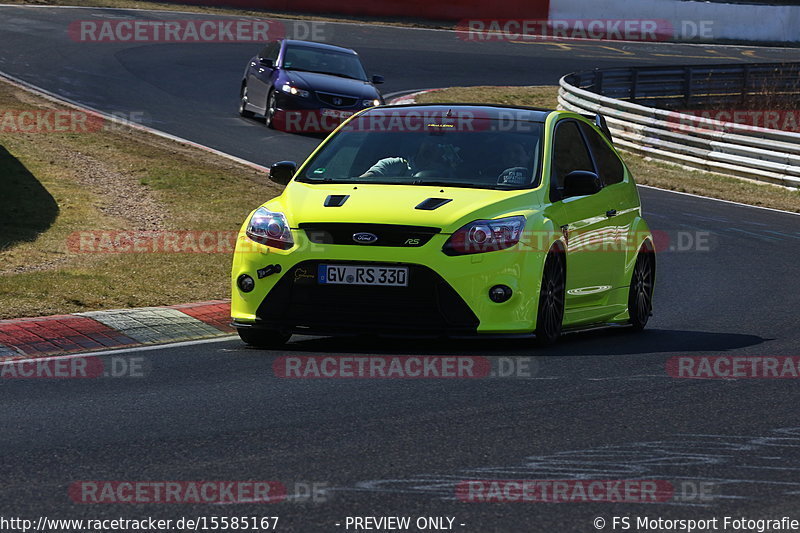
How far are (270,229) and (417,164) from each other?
128 cm

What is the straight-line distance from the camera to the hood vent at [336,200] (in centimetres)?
938

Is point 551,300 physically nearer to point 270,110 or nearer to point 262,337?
point 262,337

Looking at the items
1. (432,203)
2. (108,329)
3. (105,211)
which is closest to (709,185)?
(105,211)

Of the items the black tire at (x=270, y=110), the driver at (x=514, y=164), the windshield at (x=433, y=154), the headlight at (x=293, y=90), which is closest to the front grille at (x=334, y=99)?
the headlight at (x=293, y=90)

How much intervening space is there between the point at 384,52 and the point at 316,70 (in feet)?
46.8

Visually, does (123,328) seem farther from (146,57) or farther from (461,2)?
(461,2)

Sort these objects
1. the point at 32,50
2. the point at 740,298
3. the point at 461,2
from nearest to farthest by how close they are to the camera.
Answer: the point at 740,298 → the point at 32,50 → the point at 461,2

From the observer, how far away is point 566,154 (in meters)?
10.5

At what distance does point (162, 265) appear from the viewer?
13.2 m

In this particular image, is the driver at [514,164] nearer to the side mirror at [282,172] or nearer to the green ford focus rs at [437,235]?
the green ford focus rs at [437,235]

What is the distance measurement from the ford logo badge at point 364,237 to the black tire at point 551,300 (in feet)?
3.71

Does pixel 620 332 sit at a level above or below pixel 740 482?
below

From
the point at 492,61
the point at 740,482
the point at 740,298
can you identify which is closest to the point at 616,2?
the point at 492,61

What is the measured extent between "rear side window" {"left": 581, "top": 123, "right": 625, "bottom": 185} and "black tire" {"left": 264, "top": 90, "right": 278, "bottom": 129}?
15356 millimetres
